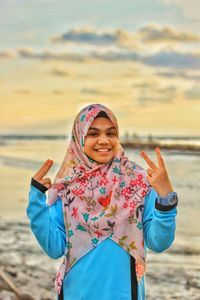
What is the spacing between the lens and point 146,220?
298 centimetres

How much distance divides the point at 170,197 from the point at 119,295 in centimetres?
48

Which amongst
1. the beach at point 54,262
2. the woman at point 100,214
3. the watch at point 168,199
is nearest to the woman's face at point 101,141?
the woman at point 100,214

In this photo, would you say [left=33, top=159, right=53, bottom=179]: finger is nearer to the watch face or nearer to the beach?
the beach

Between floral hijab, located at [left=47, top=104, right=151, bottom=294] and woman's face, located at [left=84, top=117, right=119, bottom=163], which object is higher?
woman's face, located at [left=84, top=117, right=119, bottom=163]

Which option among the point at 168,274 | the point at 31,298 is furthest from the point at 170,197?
the point at 168,274

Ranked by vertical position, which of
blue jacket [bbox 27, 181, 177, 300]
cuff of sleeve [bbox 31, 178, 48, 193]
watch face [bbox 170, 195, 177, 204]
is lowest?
blue jacket [bbox 27, 181, 177, 300]

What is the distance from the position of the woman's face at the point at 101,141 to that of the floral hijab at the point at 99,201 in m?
0.02

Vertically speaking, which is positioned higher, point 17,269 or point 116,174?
point 116,174

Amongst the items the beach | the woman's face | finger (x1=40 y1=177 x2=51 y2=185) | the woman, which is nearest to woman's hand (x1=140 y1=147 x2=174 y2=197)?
the woman

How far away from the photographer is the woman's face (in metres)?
3.00

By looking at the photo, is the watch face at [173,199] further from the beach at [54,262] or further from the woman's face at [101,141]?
the beach at [54,262]

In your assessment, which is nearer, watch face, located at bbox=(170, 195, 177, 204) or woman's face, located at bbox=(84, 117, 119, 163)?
watch face, located at bbox=(170, 195, 177, 204)

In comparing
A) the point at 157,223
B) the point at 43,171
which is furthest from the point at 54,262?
the point at 157,223

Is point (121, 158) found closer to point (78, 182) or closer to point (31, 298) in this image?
point (78, 182)
